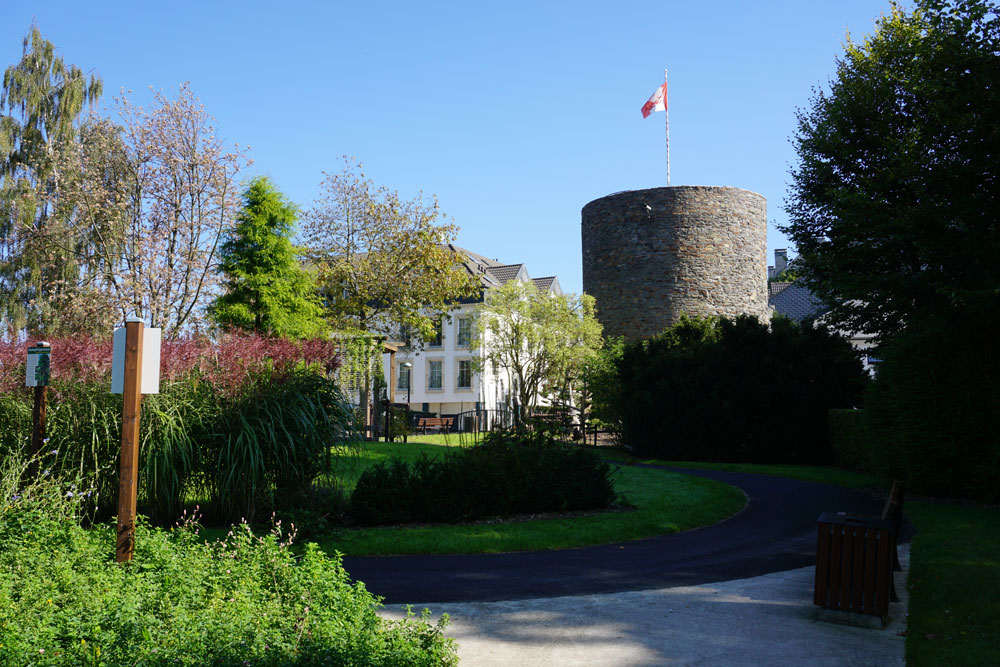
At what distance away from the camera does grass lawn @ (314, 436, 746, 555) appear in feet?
28.4

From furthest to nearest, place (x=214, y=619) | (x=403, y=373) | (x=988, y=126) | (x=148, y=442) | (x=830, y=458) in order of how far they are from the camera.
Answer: (x=403, y=373)
(x=830, y=458)
(x=988, y=126)
(x=148, y=442)
(x=214, y=619)

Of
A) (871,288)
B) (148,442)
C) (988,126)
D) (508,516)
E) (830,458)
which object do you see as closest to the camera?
(148,442)

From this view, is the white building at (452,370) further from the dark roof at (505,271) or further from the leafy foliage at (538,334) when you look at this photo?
the leafy foliage at (538,334)

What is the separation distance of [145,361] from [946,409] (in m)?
13.1

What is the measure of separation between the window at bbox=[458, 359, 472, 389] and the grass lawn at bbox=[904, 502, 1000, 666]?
36391mm

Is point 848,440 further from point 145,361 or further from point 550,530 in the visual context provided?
point 145,361

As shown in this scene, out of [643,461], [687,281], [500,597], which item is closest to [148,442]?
[500,597]

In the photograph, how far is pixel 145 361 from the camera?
236 inches

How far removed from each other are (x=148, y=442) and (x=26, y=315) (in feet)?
84.7

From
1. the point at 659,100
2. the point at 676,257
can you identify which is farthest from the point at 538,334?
the point at 659,100

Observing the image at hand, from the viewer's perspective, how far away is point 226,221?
24.9 m

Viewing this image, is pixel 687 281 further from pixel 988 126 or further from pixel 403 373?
pixel 403 373

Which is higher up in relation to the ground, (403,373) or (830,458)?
(403,373)

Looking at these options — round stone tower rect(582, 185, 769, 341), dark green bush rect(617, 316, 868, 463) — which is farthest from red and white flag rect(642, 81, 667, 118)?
dark green bush rect(617, 316, 868, 463)
